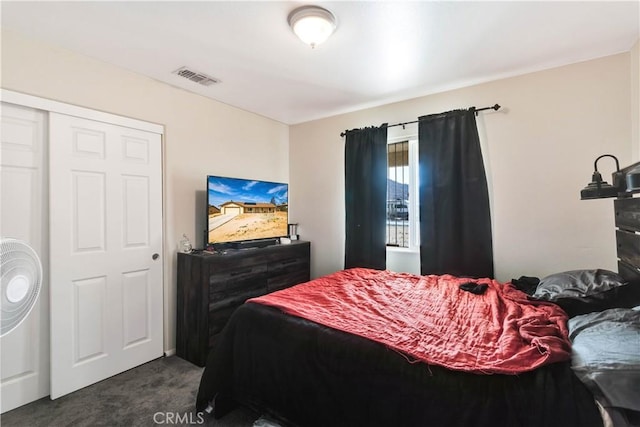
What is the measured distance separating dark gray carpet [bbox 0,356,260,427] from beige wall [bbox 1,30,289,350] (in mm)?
533

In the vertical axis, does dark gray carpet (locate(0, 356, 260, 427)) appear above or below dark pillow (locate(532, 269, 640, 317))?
below

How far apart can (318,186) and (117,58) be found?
2.41 meters

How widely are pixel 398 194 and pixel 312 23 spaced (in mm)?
2101

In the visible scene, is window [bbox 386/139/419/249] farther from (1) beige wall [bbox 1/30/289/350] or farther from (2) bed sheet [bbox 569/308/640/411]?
(2) bed sheet [bbox 569/308/640/411]

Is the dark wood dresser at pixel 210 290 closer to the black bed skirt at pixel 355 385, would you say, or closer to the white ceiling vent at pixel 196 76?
the black bed skirt at pixel 355 385

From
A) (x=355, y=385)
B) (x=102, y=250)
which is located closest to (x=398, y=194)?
(x=355, y=385)

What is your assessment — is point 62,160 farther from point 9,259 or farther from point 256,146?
point 256,146

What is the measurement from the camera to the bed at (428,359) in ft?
3.54

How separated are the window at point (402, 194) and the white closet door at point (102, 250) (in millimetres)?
2476

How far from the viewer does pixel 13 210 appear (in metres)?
1.97

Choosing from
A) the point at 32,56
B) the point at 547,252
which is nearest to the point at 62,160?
the point at 32,56

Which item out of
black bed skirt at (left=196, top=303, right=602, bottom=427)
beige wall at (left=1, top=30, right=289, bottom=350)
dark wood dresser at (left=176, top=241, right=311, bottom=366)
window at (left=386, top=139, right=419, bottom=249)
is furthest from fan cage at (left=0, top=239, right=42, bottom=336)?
window at (left=386, top=139, right=419, bottom=249)

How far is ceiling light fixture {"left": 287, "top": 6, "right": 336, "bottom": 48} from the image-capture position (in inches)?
67.3

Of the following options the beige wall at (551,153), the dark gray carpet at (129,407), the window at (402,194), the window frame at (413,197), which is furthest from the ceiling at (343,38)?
the dark gray carpet at (129,407)
